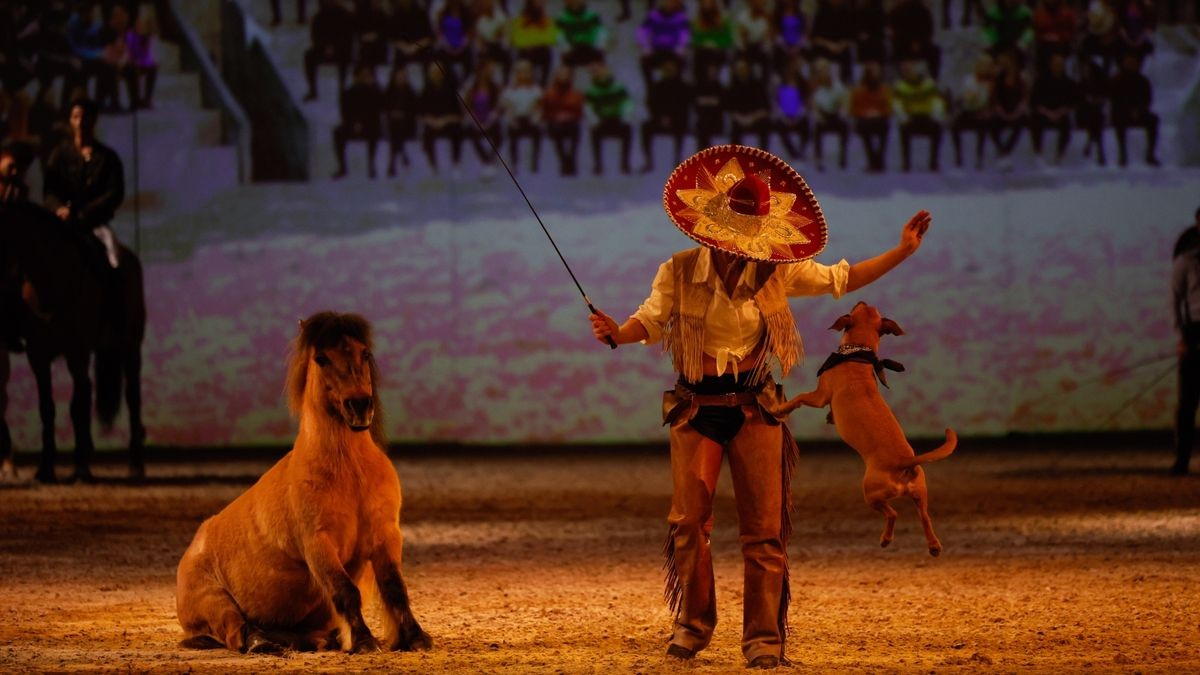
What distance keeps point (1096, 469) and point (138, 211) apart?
27.9ft

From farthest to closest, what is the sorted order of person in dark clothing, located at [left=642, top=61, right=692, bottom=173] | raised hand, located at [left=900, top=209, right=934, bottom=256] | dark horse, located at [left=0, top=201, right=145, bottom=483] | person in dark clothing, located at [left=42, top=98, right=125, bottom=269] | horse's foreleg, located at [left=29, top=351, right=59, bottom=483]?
person in dark clothing, located at [left=642, top=61, right=692, bottom=173], horse's foreleg, located at [left=29, top=351, right=59, bottom=483], person in dark clothing, located at [left=42, top=98, right=125, bottom=269], dark horse, located at [left=0, top=201, right=145, bottom=483], raised hand, located at [left=900, top=209, right=934, bottom=256]

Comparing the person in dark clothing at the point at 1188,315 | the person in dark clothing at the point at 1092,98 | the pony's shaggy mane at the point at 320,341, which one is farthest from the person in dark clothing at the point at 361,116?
the pony's shaggy mane at the point at 320,341

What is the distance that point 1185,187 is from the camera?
1578 cm

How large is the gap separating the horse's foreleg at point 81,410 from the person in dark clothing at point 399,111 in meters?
4.23

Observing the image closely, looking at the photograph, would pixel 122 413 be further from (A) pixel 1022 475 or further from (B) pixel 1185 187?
(B) pixel 1185 187

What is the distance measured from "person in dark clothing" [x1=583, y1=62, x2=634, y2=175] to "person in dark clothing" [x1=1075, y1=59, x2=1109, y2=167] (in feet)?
13.2

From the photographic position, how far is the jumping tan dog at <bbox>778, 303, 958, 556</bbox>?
5.43 meters

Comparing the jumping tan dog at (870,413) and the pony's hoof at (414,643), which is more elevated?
the jumping tan dog at (870,413)

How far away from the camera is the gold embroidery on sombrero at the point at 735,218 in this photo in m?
5.22

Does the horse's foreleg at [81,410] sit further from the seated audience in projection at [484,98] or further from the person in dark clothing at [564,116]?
the person in dark clothing at [564,116]

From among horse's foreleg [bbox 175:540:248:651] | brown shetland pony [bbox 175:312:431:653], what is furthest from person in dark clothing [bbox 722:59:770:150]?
horse's foreleg [bbox 175:540:248:651]

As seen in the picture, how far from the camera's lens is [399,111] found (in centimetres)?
1548

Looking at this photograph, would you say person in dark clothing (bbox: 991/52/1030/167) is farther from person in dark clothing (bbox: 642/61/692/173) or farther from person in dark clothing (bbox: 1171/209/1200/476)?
person in dark clothing (bbox: 1171/209/1200/476)

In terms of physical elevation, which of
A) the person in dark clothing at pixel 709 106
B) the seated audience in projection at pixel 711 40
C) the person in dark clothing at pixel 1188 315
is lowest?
the person in dark clothing at pixel 1188 315
